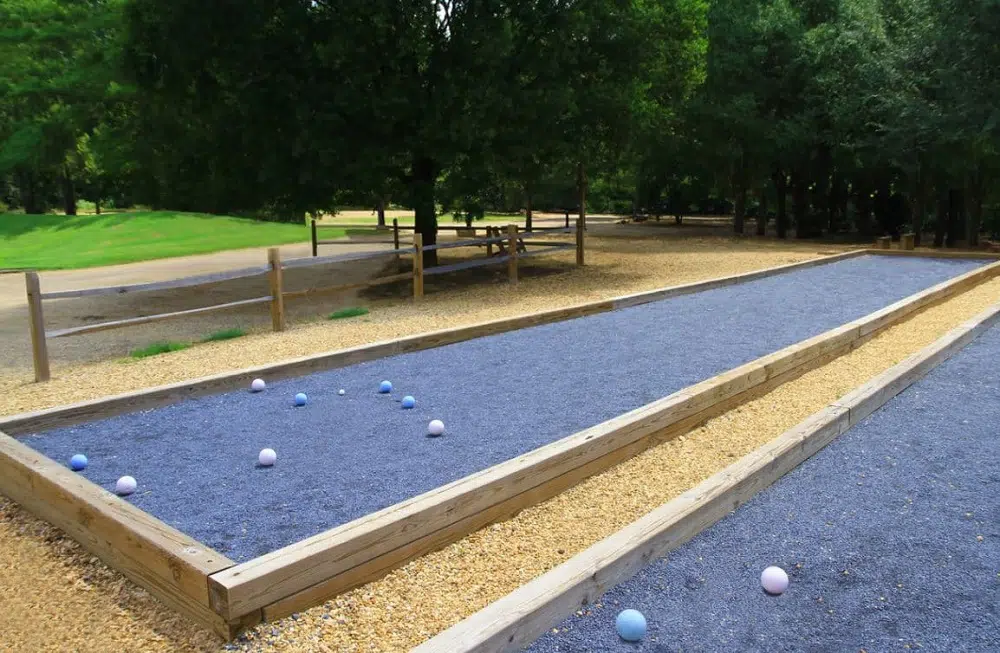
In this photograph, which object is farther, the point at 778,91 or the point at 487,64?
the point at 778,91

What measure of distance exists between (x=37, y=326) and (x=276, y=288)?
109 inches

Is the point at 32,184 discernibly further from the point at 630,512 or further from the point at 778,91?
the point at 630,512

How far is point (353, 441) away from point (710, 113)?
71.1ft

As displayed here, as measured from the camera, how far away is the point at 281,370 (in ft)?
21.6

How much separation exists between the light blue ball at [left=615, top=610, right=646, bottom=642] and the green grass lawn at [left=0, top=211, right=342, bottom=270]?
20929 millimetres

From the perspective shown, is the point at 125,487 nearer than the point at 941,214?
Yes

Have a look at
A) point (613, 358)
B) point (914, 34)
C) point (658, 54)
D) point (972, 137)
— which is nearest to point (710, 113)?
point (914, 34)

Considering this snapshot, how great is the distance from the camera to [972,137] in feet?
58.7

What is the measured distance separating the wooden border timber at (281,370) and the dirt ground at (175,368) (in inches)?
38.5

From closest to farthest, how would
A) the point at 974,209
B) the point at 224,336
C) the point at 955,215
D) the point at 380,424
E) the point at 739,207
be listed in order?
the point at 380,424, the point at 224,336, the point at 974,209, the point at 955,215, the point at 739,207

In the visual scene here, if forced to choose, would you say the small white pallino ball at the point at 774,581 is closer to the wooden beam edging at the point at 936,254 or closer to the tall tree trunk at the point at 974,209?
the wooden beam edging at the point at 936,254

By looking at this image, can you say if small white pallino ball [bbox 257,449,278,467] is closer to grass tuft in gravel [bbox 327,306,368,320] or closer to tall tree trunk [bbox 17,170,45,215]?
grass tuft in gravel [bbox 327,306,368,320]

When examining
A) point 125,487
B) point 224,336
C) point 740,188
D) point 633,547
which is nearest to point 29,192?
point 740,188

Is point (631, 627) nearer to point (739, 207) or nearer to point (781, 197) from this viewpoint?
point (781, 197)
